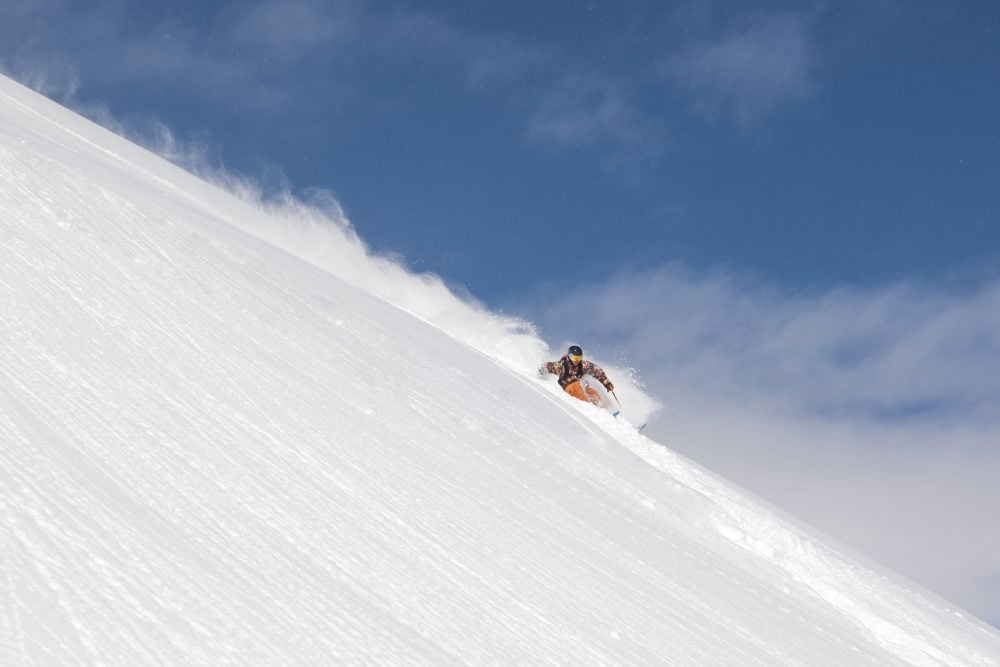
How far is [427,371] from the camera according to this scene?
25.2 feet

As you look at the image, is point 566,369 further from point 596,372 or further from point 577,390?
point 596,372

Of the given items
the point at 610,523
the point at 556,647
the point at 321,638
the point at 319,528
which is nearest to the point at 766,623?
the point at 610,523

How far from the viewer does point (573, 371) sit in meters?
14.2

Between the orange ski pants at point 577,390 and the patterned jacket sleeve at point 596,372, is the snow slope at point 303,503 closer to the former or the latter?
the orange ski pants at point 577,390

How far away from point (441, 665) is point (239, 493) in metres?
1.16

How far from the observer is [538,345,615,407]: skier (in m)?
13.8

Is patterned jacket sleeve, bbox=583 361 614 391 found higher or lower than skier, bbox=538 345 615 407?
higher

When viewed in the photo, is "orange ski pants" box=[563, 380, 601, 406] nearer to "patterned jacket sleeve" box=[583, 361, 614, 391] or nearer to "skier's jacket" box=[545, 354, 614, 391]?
"skier's jacket" box=[545, 354, 614, 391]

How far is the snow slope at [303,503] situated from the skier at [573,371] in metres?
4.51

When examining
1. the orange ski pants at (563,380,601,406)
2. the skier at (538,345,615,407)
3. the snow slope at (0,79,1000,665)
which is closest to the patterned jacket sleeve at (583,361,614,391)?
the skier at (538,345,615,407)

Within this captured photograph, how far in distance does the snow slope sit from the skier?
4508mm

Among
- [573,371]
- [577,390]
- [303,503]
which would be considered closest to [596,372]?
[573,371]

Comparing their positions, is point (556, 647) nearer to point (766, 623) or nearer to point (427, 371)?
point (766, 623)

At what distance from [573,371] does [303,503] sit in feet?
34.2
